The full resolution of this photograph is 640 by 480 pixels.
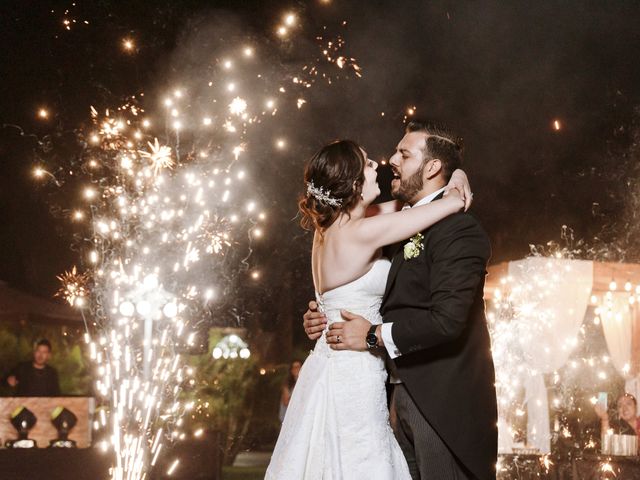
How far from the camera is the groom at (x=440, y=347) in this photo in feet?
8.79

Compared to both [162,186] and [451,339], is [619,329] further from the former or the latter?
[451,339]

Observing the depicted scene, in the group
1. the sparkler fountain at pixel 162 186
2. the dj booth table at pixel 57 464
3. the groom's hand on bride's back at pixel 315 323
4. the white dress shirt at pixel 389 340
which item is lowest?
the dj booth table at pixel 57 464

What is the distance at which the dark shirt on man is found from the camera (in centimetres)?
957

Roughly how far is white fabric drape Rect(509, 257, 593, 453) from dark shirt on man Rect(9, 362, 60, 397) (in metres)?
6.19

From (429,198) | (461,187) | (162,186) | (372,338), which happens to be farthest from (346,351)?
(162,186)

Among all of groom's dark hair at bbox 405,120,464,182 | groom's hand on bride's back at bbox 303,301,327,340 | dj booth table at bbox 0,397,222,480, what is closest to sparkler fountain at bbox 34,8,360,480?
dj booth table at bbox 0,397,222,480

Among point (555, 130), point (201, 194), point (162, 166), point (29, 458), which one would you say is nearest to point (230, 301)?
point (201, 194)

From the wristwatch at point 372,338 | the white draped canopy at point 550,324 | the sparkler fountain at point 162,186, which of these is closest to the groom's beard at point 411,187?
the wristwatch at point 372,338

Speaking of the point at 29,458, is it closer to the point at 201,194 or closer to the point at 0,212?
the point at 201,194

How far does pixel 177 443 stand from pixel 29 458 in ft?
6.18

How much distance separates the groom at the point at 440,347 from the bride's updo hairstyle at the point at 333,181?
1.26 ft

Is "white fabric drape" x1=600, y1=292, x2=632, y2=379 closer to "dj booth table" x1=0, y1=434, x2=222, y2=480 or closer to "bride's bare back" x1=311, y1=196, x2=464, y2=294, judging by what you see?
"dj booth table" x1=0, y1=434, x2=222, y2=480

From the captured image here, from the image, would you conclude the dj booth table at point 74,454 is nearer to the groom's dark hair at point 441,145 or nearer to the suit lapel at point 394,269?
the suit lapel at point 394,269

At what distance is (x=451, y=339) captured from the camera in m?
2.68
